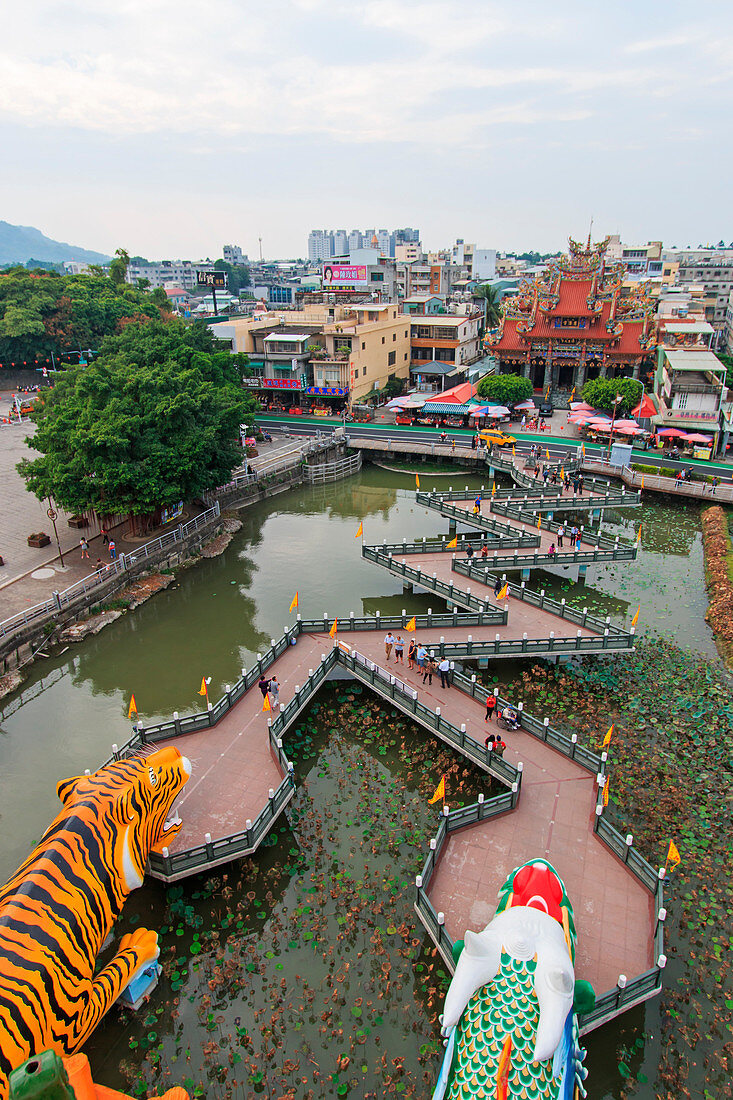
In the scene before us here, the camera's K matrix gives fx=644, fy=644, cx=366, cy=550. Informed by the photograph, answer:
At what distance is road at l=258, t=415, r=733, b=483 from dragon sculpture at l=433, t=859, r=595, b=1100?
117 ft

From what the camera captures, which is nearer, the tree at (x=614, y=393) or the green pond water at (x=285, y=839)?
the green pond water at (x=285, y=839)

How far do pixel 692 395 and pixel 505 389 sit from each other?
524 inches

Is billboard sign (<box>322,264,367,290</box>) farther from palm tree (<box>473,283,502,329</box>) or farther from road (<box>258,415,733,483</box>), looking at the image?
road (<box>258,415,733,483</box>)

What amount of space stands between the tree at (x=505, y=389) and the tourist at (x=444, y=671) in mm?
34873

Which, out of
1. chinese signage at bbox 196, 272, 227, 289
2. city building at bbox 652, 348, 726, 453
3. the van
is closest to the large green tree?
the van

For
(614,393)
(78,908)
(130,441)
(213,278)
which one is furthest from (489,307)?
(78,908)

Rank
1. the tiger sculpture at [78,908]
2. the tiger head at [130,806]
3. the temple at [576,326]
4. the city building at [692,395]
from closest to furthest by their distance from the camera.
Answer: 1. the tiger sculpture at [78,908]
2. the tiger head at [130,806]
3. the city building at [692,395]
4. the temple at [576,326]

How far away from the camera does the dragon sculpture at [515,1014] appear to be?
29.3 ft

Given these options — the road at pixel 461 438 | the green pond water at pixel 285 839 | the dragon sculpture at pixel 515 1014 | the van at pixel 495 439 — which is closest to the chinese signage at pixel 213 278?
the road at pixel 461 438

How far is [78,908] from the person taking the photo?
11.3 m

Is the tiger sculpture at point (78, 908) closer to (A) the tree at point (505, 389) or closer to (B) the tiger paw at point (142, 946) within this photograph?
(B) the tiger paw at point (142, 946)

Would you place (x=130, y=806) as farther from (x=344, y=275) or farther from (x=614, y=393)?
(x=344, y=275)

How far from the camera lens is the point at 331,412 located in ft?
179

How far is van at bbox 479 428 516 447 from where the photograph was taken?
44031 millimetres
